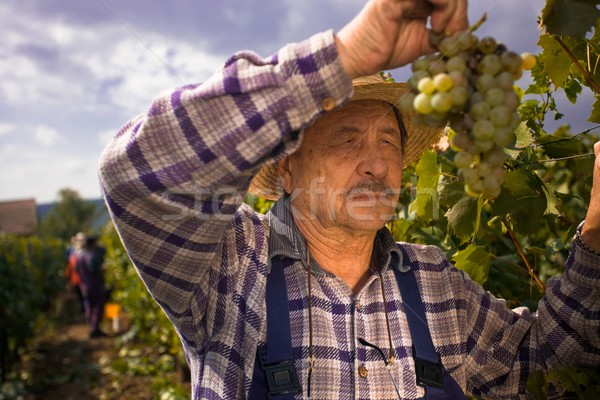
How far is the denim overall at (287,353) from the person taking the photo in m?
1.68

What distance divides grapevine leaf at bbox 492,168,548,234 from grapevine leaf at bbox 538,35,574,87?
13.0 inches

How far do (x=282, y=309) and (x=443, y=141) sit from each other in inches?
44.0

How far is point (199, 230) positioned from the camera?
5.18ft

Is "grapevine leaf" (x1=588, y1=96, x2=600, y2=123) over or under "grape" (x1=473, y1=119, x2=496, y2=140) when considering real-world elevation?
over

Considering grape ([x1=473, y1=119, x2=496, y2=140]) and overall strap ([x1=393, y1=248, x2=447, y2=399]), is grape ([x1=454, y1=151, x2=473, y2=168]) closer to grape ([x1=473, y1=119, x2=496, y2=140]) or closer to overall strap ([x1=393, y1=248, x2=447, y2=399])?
grape ([x1=473, y1=119, x2=496, y2=140])

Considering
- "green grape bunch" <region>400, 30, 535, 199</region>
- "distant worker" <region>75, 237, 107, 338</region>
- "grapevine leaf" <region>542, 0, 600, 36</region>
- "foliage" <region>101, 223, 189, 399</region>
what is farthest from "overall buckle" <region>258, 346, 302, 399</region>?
"distant worker" <region>75, 237, 107, 338</region>

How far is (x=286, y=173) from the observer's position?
2.18m

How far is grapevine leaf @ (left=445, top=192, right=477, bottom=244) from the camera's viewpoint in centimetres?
208

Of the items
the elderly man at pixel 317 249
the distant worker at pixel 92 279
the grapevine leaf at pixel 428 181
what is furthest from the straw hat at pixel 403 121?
the distant worker at pixel 92 279

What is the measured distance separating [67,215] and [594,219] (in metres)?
79.7

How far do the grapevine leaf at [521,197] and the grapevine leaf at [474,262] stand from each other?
0.25m

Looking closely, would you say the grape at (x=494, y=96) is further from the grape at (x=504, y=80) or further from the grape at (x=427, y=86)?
the grape at (x=427, y=86)

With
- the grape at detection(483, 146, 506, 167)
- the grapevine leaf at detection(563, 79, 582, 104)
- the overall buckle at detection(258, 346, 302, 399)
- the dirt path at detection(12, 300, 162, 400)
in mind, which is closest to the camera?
the grape at detection(483, 146, 506, 167)

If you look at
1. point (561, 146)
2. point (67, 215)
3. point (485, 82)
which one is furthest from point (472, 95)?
point (67, 215)
